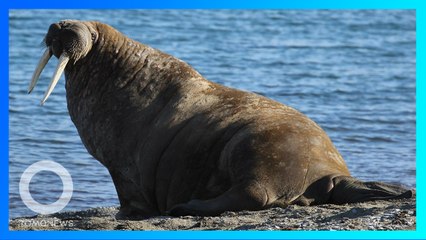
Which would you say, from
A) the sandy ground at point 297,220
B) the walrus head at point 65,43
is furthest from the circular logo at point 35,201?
the sandy ground at point 297,220

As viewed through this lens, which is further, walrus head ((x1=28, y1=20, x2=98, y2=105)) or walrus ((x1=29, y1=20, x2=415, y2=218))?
walrus head ((x1=28, y1=20, x2=98, y2=105))

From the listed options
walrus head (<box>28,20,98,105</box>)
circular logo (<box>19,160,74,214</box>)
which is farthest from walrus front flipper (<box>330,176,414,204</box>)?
circular logo (<box>19,160,74,214</box>)

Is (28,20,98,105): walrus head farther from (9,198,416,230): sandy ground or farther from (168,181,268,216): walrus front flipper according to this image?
(168,181,268,216): walrus front flipper

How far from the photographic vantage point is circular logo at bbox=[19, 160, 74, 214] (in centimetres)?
909

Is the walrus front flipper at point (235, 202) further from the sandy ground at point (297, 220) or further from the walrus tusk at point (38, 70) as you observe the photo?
the walrus tusk at point (38, 70)

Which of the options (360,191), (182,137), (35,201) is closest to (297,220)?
(360,191)

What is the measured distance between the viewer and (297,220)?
6.42m

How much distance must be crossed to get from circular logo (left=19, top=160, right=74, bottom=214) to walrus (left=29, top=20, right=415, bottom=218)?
3.08 ft

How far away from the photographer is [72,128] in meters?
12.4

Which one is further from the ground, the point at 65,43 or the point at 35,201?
the point at 65,43

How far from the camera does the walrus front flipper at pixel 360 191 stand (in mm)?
7102

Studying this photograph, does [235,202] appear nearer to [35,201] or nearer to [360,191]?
[360,191]

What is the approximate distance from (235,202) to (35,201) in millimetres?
2898

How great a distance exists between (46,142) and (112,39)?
285 centimetres
